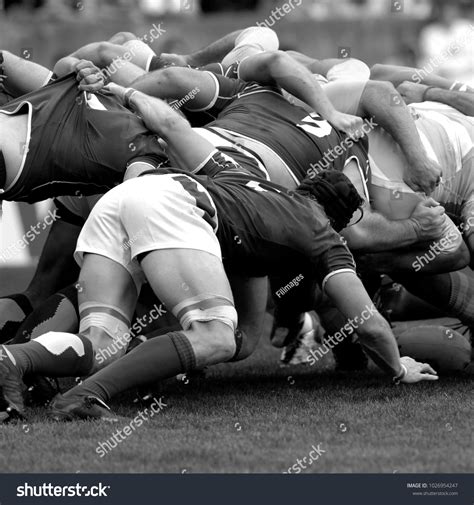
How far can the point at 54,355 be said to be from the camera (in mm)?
4039

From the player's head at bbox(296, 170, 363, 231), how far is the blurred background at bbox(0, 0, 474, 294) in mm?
8740

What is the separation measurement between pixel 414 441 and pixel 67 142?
2244 millimetres

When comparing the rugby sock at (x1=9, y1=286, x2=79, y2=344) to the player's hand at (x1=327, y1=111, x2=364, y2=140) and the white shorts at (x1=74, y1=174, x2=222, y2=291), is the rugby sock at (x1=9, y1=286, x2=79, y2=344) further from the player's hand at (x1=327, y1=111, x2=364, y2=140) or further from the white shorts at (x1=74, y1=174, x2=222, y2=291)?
the player's hand at (x1=327, y1=111, x2=364, y2=140)

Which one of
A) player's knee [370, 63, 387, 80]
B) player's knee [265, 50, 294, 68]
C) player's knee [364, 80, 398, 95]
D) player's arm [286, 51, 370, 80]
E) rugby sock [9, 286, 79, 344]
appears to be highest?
player's knee [265, 50, 294, 68]

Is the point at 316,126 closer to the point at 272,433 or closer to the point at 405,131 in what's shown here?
the point at 405,131

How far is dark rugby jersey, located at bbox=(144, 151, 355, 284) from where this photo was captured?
4312mm

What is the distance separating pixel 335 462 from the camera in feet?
11.1

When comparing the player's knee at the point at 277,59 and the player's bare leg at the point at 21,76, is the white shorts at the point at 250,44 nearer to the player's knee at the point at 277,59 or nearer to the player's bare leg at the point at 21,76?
the player's knee at the point at 277,59

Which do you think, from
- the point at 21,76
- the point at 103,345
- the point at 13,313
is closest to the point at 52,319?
the point at 13,313

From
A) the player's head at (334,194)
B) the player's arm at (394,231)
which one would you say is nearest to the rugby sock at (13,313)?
the player's head at (334,194)

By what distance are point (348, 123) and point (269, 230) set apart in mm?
1168

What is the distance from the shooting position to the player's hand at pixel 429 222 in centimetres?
518

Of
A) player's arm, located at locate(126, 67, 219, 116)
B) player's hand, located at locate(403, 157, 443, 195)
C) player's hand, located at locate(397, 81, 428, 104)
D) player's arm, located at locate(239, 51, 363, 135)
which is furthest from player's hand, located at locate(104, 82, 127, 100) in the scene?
player's hand, located at locate(397, 81, 428, 104)

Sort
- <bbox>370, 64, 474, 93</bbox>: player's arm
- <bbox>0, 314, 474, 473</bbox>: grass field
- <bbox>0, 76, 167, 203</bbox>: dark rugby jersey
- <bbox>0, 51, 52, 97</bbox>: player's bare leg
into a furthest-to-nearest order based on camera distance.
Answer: <bbox>370, 64, 474, 93</bbox>: player's arm → <bbox>0, 51, 52, 97</bbox>: player's bare leg → <bbox>0, 76, 167, 203</bbox>: dark rugby jersey → <bbox>0, 314, 474, 473</bbox>: grass field
